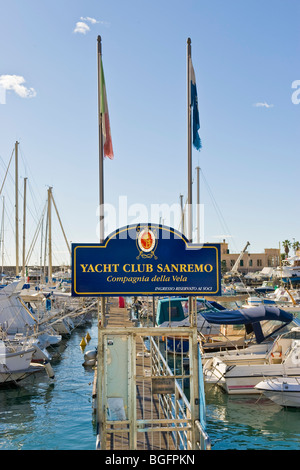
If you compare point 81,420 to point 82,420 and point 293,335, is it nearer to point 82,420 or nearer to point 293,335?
point 82,420

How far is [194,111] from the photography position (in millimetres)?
13109

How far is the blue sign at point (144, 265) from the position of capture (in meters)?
10.9

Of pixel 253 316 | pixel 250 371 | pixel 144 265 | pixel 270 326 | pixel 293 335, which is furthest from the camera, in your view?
pixel 270 326

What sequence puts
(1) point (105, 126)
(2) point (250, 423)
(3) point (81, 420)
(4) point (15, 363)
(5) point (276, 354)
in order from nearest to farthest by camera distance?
(1) point (105, 126), (2) point (250, 423), (3) point (81, 420), (4) point (15, 363), (5) point (276, 354)

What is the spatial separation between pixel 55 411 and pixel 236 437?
836 centimetres

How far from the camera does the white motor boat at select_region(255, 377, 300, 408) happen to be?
2047 cm

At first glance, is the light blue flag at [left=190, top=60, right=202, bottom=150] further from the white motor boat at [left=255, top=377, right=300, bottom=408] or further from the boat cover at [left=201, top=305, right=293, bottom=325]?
the boat cover at [left=201, top=305, right=293, bottom=325]

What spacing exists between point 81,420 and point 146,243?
11889mm

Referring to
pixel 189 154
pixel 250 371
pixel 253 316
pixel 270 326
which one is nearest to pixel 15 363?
pixel 250 371

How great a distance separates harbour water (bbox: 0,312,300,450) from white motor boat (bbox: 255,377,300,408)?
1.40 ft

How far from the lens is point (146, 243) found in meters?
11.1

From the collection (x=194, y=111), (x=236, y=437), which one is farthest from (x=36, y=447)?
(x=194, y=111)

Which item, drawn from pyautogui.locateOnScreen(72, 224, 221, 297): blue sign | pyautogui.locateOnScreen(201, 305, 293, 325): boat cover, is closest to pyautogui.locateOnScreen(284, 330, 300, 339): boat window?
pyautogui.locateOnScreen(201, 305, 293, 325): boat cover

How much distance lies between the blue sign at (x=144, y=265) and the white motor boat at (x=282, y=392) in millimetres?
11647
